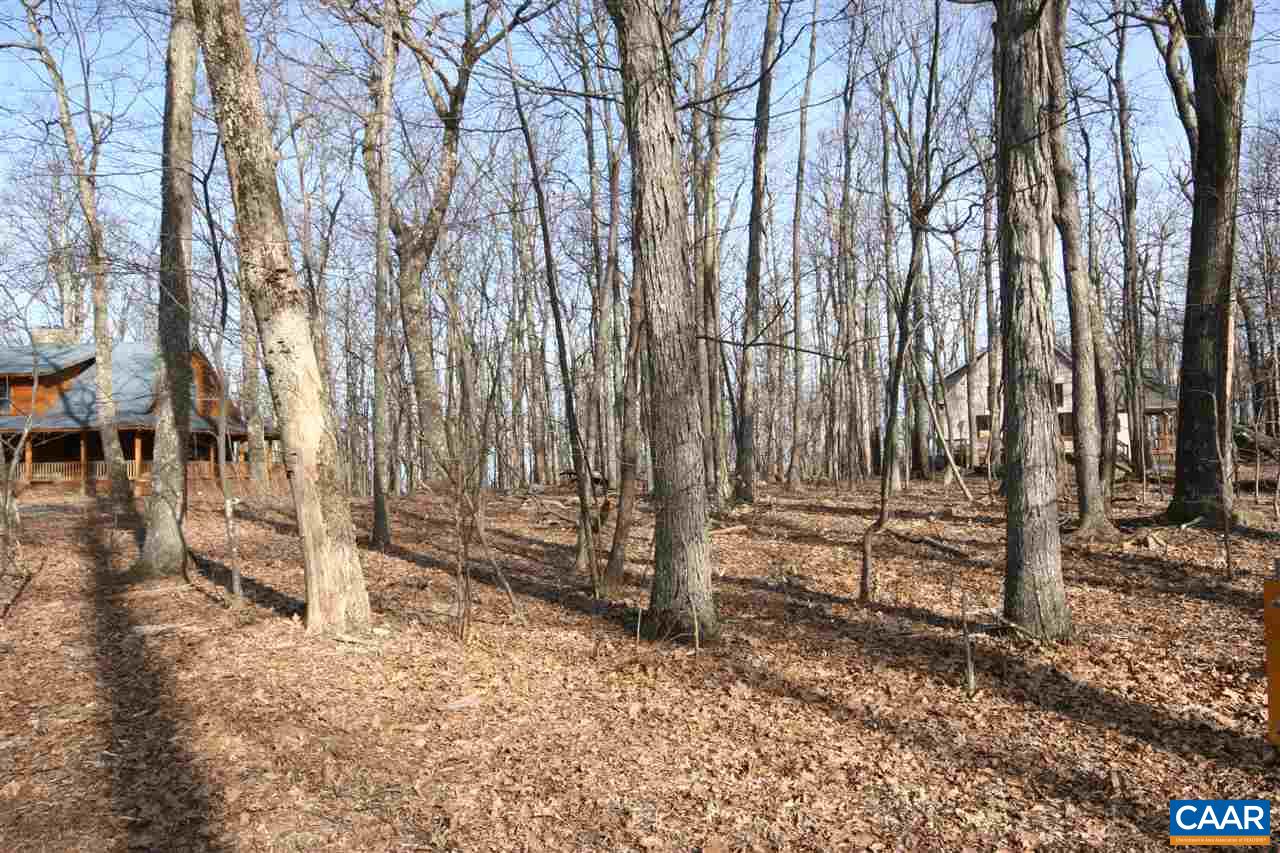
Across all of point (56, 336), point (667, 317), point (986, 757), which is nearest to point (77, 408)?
point (56, 336)

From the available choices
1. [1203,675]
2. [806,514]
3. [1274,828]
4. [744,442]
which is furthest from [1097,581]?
[744,442]

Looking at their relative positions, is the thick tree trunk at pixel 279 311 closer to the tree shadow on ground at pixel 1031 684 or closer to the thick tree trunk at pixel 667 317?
the thick tree trunk at pixel 667 317

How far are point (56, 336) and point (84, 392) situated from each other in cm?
366

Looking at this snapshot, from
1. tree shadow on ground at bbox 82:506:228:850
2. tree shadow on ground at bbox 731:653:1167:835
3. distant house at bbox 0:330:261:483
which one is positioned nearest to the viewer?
tree shadow on ground at bbox 82:506:228:850

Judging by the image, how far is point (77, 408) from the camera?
23.6m

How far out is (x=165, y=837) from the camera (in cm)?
349

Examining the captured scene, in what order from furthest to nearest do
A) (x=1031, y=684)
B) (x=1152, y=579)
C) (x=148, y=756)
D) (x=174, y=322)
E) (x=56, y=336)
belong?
1. (x=56, y=336)
2. (x=174, y=322)
3. (x=1152, y=579)
4. (x=1031, y=684)
5. (x=148, y=756)

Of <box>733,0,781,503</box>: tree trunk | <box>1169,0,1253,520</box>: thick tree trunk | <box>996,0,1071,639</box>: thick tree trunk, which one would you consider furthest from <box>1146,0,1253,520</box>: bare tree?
<box>733,0,781,503</box>: tree trunk

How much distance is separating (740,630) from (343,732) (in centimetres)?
362

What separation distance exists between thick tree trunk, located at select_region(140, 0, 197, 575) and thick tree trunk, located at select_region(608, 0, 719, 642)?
5.09 m

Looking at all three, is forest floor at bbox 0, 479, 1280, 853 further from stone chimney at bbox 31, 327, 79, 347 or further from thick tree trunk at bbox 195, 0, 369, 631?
stone chimney at bbox 31, 327, 79, 347

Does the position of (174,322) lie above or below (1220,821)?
above

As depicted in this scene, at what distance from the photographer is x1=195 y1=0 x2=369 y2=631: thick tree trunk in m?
6.13

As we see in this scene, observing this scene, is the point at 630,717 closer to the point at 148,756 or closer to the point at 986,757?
the point at 986,757
